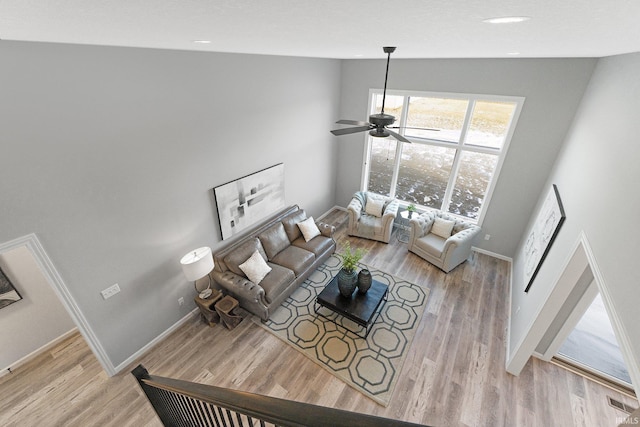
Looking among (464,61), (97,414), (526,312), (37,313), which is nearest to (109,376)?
(97,414)

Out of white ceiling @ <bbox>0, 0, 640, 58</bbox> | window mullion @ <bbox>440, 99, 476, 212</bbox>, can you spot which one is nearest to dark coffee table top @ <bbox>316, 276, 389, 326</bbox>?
window mullion @ <bbox>440, 99, 476, 212</bbox>

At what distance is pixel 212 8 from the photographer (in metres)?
0.83

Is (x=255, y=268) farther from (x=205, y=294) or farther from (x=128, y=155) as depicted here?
(x=128, y=155)

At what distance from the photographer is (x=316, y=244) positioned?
15.6 feet

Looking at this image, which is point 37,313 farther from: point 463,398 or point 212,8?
point 463,398

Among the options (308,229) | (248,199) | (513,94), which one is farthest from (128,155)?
(513,94)

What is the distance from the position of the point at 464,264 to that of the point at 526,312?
1.76m

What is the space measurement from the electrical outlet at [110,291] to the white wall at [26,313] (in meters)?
0.83

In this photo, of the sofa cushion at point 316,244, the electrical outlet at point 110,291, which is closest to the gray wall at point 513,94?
the sofa cushion at point 316,244

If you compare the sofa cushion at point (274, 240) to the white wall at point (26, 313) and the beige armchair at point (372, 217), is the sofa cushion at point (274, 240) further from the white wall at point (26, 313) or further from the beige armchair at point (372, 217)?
the white wall at point (26, 313)

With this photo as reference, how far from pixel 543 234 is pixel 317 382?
3316 millimetres

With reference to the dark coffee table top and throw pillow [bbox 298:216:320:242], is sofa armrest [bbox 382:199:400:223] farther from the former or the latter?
the dark coffee table top

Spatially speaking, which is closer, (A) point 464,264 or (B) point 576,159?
(B) point 576,159

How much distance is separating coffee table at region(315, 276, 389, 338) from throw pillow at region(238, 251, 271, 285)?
2.86ft
